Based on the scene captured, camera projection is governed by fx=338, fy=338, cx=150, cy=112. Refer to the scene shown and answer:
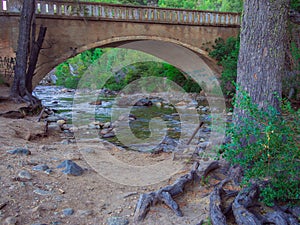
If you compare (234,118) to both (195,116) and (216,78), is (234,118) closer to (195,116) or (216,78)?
(195,116)

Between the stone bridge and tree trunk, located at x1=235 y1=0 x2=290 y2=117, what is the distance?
408 inches

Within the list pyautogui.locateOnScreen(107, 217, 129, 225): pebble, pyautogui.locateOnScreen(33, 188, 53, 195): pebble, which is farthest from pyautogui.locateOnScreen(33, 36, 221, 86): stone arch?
pyautogui.locateOnScreen(107, 217, 129, 225): pebble

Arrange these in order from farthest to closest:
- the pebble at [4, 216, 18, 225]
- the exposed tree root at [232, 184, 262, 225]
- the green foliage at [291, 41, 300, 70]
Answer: the green foliage at [291, 41, 300, 70]
the pebble at [4, 216, 18, 225]
the exposed tree root at [232, 184, 262, 225]

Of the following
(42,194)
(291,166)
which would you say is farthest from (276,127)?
(42,194)

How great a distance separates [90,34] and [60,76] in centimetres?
1577

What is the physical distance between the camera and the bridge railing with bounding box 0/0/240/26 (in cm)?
1262

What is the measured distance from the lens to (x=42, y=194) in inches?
144

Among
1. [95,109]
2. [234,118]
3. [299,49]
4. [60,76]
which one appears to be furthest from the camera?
[60,76]

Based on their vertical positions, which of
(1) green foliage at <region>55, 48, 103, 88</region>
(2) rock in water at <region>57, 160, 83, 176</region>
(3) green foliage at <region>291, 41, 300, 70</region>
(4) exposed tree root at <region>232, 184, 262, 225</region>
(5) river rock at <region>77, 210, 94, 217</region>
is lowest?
(1) green foliage at <region>55, 48, 103, 88</region>

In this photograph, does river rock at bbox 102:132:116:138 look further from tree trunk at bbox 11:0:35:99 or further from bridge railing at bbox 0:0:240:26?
bridge railing at bbox 0:0:240:26

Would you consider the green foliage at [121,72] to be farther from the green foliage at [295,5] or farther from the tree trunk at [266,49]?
the tree trunk at [266,49]

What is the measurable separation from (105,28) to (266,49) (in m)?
10.6

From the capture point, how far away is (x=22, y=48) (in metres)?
11.1

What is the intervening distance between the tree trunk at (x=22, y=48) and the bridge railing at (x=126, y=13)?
→ 56.4 inches
